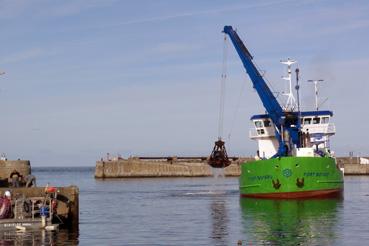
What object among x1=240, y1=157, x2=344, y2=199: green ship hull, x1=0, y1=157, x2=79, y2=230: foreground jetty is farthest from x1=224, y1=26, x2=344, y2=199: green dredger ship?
x1=0, y1=157, x2=79, y2=230: foreground jetty

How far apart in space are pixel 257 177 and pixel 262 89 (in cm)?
1281

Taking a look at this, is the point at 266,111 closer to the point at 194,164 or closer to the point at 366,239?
the point at 366,239

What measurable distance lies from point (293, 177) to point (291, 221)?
58.0 ft

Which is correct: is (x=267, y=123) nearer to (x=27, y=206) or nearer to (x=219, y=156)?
(x=219, y=156)

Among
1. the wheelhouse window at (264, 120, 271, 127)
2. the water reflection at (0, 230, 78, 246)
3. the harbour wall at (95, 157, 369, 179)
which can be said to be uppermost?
the wheelhouse window at (264, 120, 271, 127)

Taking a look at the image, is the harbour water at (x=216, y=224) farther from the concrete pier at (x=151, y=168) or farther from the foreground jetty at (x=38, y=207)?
the concrete pier at (x=151, y=168)

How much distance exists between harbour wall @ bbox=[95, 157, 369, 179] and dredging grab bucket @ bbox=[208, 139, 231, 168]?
74.7 m

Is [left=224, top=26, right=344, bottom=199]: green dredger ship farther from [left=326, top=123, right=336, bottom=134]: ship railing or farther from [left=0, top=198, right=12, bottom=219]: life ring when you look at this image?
[left=0, top=198, right=12, bottom=219]: life ring

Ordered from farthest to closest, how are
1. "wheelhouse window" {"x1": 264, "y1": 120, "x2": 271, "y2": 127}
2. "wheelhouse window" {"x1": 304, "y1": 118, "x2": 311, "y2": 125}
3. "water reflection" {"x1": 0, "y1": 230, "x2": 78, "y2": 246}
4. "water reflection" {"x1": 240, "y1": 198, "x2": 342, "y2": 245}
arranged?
"wheelhouse window" {"x1": 264, "y1": 120, "x2": 271, "y2": 127} → "wheelhouse window" {"x1": 304, "y1": 118, "x2": 311, "y2": 125} → "water reflection" {"x1": 240, "y1": 198, "x2": 342, "y2": 245} → "water reflection" {"x1": 0, "y1": 230, "x2": 78, "y2": 246}

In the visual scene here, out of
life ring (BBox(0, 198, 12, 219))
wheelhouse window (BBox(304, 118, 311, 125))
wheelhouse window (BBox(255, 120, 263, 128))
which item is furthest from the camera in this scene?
wheelhouse window (BBox(255, 120, 263, 128))

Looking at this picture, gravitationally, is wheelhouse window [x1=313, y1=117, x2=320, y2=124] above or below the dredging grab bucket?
above

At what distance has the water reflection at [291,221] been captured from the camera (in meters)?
37.0

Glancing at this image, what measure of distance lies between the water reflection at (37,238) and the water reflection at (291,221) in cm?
908

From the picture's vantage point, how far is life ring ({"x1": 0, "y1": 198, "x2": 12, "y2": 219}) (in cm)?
3897
